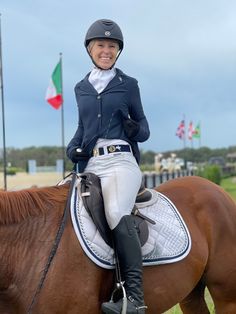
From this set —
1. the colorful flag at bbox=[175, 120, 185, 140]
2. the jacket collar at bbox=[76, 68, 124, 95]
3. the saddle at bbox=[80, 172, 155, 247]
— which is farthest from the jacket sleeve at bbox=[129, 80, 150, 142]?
the colorful flag at bbox=[175, 120, 185, 140]

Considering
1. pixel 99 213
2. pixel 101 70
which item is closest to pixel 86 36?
pixel 101 70

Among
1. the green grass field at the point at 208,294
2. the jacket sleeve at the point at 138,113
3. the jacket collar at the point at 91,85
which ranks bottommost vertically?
the green grass field at the point at 208,294

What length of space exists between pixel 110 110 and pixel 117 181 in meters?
0.57

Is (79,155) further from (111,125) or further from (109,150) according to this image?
(111,125)

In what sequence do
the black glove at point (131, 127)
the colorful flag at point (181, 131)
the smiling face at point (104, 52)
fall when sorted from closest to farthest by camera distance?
1. the black glove at point (131, 127)
2. the smiling face at point (104, 52)
3. the colorful flag at point (181, 131)

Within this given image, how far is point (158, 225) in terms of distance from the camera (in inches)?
164

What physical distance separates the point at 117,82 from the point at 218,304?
2.35 meters

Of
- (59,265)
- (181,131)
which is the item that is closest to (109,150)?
(59,265)

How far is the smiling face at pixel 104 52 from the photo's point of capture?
4.02 m

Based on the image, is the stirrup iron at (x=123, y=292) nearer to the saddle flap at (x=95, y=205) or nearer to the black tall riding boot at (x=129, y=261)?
the black tall riding boot at (x=129, y=261)

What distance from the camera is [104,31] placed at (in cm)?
396

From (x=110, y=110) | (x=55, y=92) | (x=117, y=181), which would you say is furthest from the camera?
(x=55, y=92)

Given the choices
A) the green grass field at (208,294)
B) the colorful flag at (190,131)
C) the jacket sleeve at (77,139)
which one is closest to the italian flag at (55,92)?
the green grass field at (208,294)

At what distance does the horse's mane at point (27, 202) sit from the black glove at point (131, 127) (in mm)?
689
